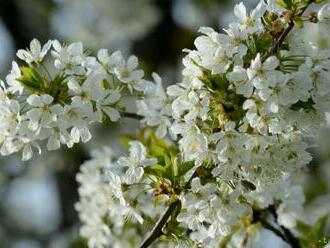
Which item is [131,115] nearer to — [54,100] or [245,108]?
[54,100]

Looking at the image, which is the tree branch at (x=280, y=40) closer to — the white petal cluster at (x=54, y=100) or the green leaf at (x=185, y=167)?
the green leaf at (x=185, y=167)

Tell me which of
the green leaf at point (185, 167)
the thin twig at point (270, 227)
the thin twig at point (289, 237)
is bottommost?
the thin twig at point (289, 237)

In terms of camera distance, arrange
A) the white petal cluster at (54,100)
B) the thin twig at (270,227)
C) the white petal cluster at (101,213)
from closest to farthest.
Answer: the white petal cluster at (54,100), the thin twig at (270,227), the white petal cluster at (101,213)

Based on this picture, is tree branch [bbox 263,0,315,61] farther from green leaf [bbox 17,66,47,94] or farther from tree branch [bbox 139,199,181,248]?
green leaf [bbox 17,66,47,94]

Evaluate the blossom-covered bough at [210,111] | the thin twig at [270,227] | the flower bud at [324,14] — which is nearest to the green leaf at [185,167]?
the blossom-covered bough at [210,111]

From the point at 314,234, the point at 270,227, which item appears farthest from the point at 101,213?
the point at 314,234

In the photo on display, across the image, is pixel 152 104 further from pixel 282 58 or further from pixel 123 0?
pixel 123 0

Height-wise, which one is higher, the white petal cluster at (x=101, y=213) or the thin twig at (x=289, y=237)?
the thin twig at (x=289, y=237)
